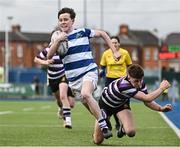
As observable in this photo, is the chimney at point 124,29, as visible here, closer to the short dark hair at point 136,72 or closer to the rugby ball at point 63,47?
the rugby ball at point 63,47

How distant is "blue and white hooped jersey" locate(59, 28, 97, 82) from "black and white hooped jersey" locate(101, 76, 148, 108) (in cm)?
51

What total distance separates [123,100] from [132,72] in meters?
0.89

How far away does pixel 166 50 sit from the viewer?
49438 millimetres

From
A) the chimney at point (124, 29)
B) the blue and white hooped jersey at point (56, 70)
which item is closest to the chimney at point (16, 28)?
the chimney at point (124, 29)

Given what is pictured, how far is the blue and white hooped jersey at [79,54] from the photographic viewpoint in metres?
11.1

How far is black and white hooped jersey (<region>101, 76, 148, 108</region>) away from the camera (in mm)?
10430

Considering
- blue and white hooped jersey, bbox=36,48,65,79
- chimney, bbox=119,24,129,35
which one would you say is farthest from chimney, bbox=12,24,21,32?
blue and white hooped jersey, bbox=36,48,65,79

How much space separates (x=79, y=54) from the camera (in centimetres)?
1111

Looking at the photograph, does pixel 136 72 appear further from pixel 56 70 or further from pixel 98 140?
pixel 56 70

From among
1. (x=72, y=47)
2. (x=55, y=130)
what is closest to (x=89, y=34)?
(x=72, y=47)

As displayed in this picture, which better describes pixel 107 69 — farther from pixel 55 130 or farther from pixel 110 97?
pixel 110 97

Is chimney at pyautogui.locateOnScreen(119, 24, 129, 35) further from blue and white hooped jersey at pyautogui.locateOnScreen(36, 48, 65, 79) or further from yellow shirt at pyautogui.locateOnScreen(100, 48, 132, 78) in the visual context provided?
yellow shirt at pyautogui.locateOnScreen(100, 48, 132, 78)

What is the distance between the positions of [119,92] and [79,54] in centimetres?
97

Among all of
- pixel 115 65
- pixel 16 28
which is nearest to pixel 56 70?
pixel 115 65
